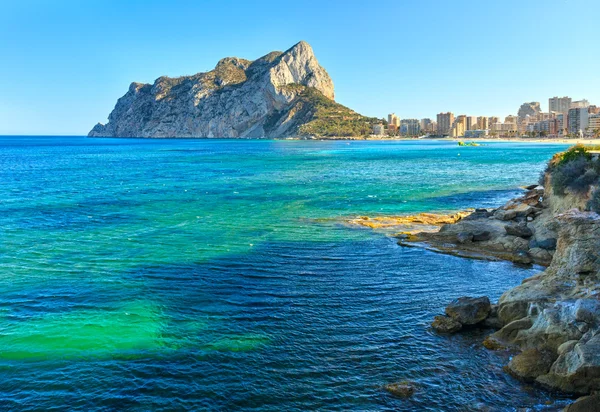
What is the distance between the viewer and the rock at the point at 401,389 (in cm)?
1128

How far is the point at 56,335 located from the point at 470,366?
38.8ft

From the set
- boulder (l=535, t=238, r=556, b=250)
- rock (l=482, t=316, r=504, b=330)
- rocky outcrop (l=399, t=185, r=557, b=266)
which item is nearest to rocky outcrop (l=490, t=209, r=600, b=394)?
rock (l=482, t=316, r=504, b=330)

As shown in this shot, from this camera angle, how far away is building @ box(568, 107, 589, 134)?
185625mm

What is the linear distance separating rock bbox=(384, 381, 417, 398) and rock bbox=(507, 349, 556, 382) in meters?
2.62

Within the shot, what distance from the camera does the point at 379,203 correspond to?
136ft

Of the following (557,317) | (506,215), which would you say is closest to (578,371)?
(557,317)

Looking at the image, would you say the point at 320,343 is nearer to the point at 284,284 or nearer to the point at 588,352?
the point at 284,284

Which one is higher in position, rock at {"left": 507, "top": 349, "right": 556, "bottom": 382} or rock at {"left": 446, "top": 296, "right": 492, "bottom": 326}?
rock at {"left": 446, "top": 296, "right": 492, "bottom": 326}

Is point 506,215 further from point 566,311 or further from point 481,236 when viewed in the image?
point 566,311

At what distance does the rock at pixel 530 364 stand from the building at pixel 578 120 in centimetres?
19326

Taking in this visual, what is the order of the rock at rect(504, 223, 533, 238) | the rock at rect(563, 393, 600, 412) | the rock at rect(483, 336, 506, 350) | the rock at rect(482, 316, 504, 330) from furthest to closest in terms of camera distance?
the rock at rect(504, 223, 533, 238) < the rock at rect(482, 316, 504, 330) < the rock at rect(483, 336, 506, 350) < the rock at rect(563, 393, 600, 412)

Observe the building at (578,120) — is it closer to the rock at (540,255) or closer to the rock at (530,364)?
the rock at (540,255)

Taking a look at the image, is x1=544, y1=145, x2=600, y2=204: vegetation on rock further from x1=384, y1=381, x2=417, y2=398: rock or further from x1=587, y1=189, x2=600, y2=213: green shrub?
x1=384, y1=381, x2=417, y2=398: rock

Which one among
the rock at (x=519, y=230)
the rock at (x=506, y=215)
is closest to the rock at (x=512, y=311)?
the rock at (x=519, y=230)
